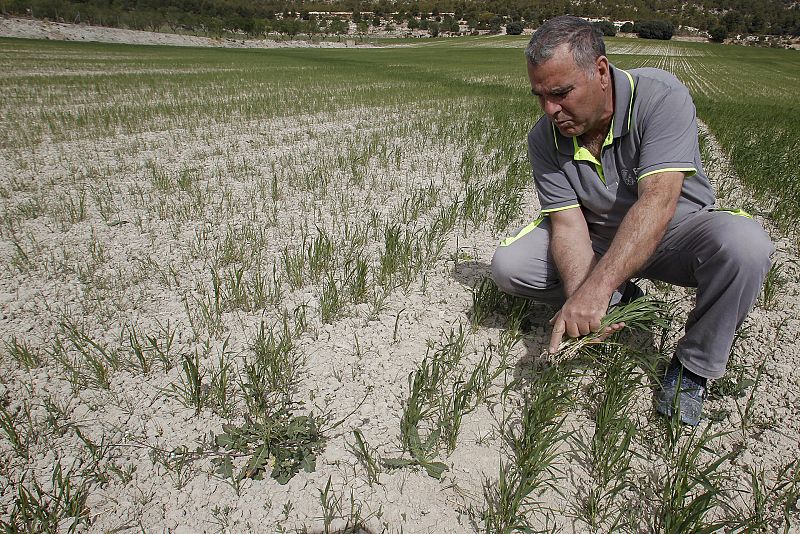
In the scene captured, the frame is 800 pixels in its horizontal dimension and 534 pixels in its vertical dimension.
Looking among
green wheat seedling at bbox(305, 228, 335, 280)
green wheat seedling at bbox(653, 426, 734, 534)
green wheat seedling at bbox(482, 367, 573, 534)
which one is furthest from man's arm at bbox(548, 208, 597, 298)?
green wheat seedling at bbox(305, 228, 335, 280)

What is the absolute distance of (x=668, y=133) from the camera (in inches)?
86.1

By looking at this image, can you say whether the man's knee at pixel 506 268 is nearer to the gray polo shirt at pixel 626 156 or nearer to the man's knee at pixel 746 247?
the gray polo shirt at pixel 626 156

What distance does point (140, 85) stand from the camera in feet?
46.9

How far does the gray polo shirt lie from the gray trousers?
17 centimetres

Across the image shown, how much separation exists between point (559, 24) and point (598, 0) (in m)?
185

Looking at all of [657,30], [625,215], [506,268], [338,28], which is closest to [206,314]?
[506,268]

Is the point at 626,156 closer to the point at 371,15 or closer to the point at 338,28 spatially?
the point at 338,28

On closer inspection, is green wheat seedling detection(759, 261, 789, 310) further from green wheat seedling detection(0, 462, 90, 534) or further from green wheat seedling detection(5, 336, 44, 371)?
green wheat seedling detection(5, 336, 44, 371)

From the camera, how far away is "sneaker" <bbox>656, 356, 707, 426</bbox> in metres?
2.01

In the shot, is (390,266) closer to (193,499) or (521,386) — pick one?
(521,386)

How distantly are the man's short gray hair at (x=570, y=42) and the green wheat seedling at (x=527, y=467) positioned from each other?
4.52 feet

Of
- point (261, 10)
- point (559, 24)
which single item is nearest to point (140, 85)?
point (559, 24)

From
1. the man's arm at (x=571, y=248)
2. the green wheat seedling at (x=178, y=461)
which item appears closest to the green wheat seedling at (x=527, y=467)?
the man's arm at (x=571, y=248)

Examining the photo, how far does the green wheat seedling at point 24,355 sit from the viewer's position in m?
2.26
